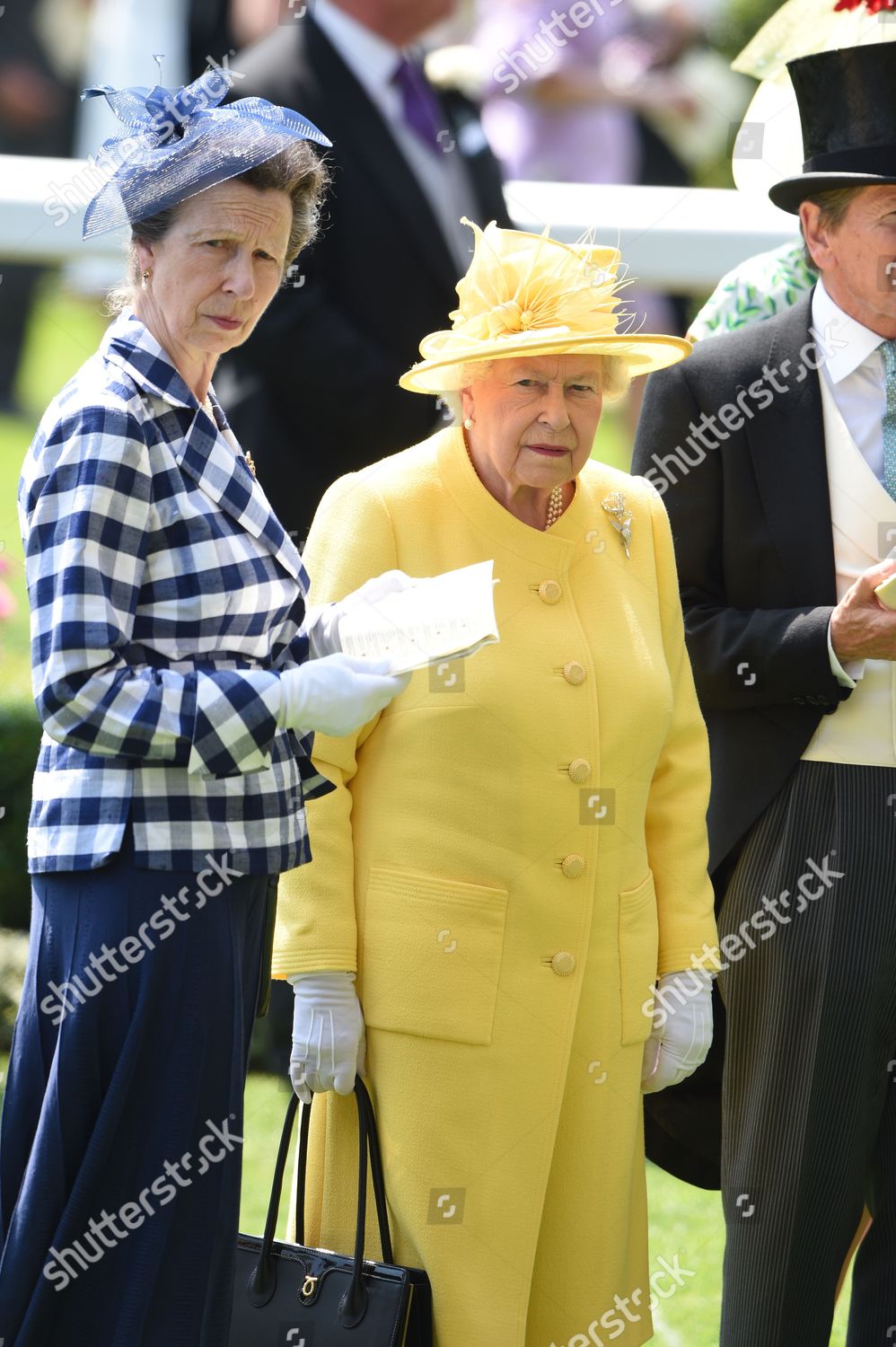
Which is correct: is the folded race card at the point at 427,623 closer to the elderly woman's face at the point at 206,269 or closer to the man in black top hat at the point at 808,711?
the elderly woman's face at the point at 206,269

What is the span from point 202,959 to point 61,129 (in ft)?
11.1

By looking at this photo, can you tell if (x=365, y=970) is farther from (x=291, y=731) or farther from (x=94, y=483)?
(x=94, y=483)

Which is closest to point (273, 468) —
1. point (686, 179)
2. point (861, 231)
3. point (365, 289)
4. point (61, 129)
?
point (365, 289)

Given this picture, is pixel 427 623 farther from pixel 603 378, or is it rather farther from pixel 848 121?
pixel 848 121

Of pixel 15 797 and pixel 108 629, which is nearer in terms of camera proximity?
pixel 108 629

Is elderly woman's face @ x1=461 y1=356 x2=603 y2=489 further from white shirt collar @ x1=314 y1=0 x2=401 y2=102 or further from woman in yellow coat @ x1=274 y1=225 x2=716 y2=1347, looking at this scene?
white shirt collar @ x1=314 y1=0 x2=401 y2=102

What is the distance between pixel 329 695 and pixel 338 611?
27 centimetres

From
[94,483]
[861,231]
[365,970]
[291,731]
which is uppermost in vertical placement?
[861,231]

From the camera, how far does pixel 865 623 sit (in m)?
2.93

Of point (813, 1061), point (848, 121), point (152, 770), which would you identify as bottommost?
point (813, 1061)

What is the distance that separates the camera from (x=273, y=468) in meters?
4.61

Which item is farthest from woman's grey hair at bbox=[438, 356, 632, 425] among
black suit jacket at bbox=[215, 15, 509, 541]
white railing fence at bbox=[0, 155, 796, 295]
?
white railing fence at bbox=[0, 155, 796, 295]

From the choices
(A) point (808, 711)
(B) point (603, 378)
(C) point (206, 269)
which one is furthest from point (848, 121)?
(C) point (206, 269)

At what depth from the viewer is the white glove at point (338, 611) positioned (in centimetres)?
238
